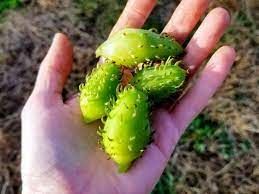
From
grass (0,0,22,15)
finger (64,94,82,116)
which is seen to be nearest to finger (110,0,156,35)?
finger (64,94,82,116)

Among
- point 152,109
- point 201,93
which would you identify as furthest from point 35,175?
point 201,93

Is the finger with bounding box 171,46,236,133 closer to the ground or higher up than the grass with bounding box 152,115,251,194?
higher up

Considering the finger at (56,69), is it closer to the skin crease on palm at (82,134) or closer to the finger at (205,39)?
the skin crease on palm at (82,134)

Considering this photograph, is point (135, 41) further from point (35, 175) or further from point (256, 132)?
point (256, 132)

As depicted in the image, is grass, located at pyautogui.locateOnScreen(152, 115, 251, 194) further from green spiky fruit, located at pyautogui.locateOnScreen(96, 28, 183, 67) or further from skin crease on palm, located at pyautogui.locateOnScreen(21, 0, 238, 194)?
green spiky fruit, located at pyautogui.locateOnScreen(96, 28, 183, 67)

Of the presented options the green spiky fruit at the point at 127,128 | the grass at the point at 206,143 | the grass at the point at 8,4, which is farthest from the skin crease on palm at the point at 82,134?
the grass at the point at 8,4

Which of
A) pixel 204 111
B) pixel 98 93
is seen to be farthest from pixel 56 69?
pixel 204 111

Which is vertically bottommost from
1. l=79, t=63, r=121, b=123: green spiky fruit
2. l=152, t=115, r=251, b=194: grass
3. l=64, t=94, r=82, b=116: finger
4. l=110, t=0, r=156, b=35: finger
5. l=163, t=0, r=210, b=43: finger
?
l=152, t=115, r=251, b=194: grass
